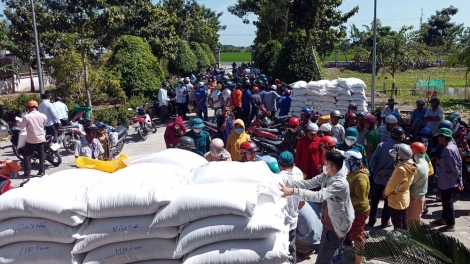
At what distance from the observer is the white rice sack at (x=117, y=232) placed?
3.22 meters

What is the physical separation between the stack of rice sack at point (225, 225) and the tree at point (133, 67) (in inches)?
538

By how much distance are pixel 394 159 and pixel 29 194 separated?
411cm

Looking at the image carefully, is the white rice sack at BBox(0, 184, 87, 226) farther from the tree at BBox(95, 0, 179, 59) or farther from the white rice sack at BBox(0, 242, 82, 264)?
the tree at BBox(95, 0, 179, 59)

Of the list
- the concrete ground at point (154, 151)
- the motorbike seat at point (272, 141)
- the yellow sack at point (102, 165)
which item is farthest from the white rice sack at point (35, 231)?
the motorbike seat at point (272, 141)

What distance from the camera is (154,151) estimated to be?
10.6m

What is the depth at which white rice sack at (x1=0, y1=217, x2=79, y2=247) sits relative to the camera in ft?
10.8

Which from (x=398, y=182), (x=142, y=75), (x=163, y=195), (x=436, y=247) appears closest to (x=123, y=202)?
(x=163, y=195)

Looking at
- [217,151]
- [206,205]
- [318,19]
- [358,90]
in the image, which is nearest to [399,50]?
[318,19]

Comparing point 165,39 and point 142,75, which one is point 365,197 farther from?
point 165,39

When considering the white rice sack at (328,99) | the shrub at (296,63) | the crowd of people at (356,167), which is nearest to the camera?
the crowd of people at (356,167)

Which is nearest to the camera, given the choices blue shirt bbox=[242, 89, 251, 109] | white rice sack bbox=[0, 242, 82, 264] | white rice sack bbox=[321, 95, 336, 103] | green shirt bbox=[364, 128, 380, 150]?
white rice sack bbox=[0, 242, 82, 264]

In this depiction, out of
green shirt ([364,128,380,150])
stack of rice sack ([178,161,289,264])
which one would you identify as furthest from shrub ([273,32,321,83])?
stack of rice sack ([178,161,289,264])

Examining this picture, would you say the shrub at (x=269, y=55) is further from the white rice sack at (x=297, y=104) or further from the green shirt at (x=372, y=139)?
the green shirt at (x=372, y=139)

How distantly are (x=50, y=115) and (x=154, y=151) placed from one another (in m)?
2.48
